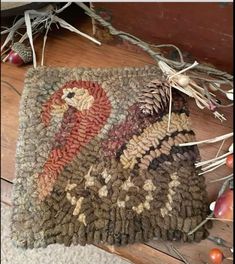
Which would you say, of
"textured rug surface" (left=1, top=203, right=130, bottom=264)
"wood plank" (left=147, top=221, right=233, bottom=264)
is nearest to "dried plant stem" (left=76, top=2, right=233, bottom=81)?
"wood plank" (left=147, top=221, right=233, bottom=264)

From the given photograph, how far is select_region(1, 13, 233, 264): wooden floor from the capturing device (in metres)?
0.73

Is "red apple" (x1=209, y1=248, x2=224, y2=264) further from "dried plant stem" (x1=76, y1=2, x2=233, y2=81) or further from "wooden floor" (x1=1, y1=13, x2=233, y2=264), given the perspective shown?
"dried plant stem" (x1=76, y1=2, x2=233, y2=81)

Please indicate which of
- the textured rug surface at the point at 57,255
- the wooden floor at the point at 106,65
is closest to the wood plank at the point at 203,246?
the wooden floor at the point at 106,65

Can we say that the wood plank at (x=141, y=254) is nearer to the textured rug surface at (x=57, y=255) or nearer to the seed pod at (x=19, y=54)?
the textured rug surface at (x=57, y=255)

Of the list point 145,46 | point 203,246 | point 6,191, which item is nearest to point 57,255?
point 6,191

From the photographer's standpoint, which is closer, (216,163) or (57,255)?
(216,163)

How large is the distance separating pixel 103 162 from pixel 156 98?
14 cm

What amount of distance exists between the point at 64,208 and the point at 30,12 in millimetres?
383

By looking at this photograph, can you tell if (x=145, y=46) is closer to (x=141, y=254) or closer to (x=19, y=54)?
(x=19, y=54)

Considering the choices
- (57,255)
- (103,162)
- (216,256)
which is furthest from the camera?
(57,255)

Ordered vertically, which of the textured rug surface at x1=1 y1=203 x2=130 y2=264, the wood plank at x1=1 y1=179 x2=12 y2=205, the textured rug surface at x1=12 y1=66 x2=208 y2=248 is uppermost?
the textured rug surface at x1=12 y1=66 x2=208 y2=248

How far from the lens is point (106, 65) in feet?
2.97

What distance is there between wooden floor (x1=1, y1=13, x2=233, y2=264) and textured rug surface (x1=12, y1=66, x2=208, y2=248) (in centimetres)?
2

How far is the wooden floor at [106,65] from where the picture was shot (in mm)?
728
